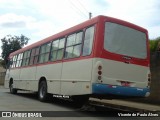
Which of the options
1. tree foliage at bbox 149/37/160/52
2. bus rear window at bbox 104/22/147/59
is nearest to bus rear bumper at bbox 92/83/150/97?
bus rear window at bbox 104/22/147/59

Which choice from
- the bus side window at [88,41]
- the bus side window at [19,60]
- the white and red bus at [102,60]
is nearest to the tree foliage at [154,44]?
the white and red bus at [102,60]

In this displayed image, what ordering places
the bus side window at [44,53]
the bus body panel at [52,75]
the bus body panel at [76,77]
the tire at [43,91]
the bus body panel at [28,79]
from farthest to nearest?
the bus body panel at [28,79] < the bus side window at [44,53] < the tire at [43,91] < the bus body panel at [52,75] < the bus body panel at [76,77]

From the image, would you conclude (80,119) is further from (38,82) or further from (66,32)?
(38,82)

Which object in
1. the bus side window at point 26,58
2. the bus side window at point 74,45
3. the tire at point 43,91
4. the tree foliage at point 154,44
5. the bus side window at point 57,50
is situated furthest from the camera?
the bus side window at point 26,58

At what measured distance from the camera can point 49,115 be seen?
10414 millimetres

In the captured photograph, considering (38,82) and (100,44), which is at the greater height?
(100,44)

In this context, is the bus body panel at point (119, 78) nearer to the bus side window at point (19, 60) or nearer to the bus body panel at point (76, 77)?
the bus body panel at point (76, 77)

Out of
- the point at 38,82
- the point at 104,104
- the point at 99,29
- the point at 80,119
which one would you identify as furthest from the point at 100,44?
the point at 38,82

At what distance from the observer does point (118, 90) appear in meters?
10.8

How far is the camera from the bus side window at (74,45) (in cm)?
1184

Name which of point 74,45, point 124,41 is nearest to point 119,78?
point 124,41

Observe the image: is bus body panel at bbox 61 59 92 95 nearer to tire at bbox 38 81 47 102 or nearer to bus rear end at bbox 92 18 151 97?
bus rear end at bbox 92 18 151 97

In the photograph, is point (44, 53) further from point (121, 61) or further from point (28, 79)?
point (121, 61)

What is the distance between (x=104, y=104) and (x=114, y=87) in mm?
4146
